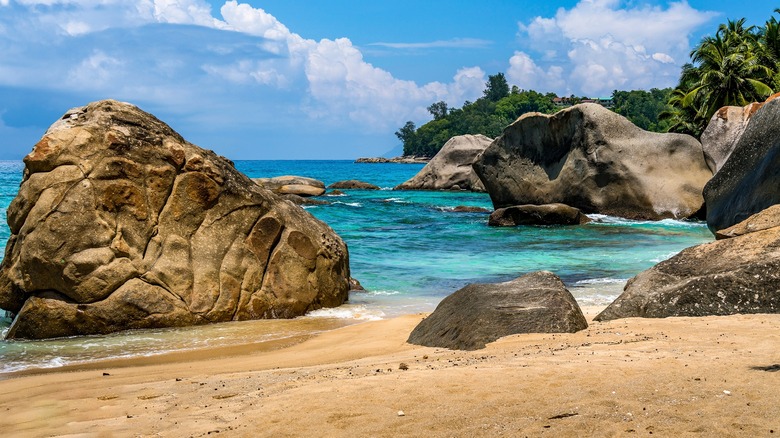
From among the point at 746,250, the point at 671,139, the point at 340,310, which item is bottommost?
the point at 340,310

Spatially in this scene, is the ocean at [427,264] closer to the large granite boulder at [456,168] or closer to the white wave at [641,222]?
the white wave at [641,222]

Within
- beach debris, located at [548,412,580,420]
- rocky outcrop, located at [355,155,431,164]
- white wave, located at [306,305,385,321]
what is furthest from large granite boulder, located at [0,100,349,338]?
rocky outcrop, located at [355,155,431,164]

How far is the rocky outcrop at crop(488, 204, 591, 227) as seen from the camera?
2627 centimetres

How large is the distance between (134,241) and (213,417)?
584cm

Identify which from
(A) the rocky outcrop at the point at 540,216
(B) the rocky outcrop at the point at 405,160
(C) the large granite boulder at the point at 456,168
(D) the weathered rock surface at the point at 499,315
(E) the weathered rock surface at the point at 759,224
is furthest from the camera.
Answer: (B) the rocky outcrop at the point at 405,160

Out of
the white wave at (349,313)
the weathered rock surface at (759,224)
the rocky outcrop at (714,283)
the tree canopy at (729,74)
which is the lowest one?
the white wave at (349,313)

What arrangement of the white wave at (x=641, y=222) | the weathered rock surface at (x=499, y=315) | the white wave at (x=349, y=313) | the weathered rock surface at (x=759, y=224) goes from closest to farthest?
the weathered rock surface at (x=499, y=315), the weathered rock surface at (x=759, y=224), the white wave at (x=349, y=313), the white wave at (x=641, y=222)

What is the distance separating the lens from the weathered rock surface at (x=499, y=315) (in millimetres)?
7391

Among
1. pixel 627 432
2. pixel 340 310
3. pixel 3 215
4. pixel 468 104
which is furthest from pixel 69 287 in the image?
pixel 468 104

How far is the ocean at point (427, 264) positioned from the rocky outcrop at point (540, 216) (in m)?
0.63

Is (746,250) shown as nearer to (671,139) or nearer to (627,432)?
(627,432)

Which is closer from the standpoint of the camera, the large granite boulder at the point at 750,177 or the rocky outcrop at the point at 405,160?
the large granite boulder at the point at 750,177

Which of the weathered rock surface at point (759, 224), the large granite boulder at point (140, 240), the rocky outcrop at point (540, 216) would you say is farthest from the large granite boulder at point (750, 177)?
the rocky outcrop at point (540, 216)

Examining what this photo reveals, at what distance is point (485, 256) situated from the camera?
62.0 feet
